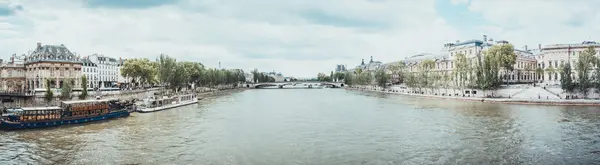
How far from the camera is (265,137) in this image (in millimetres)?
32719

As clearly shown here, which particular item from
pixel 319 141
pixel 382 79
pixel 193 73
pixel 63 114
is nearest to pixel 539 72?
pixel 382 79

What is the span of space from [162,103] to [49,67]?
2433 cm

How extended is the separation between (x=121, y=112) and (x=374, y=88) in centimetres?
9633

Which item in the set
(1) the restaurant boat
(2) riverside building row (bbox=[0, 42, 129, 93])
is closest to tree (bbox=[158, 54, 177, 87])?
(2) riverside building row (bbox=[0, 42, 129, 93])

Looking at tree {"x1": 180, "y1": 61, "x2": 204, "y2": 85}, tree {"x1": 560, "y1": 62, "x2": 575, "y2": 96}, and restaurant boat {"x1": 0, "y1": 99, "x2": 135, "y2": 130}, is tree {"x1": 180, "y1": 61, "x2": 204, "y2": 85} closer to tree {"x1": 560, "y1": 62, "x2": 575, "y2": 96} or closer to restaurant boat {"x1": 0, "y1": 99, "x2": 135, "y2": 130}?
restaurant boat {"x1": 0, "y1": 99, "x2": 135, "y2": 130}

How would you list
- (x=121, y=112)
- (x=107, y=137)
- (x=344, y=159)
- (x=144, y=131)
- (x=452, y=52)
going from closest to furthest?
(x=344, y=159), (x=107, y=137), (x=144, y=131), (x=121, y=112), (x=452, y=52)

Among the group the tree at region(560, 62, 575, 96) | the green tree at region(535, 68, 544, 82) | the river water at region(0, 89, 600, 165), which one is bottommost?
the river water at region(0, 89, 600, 165)

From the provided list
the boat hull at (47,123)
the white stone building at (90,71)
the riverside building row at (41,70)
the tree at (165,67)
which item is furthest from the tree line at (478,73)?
the white stone building at (90,71)

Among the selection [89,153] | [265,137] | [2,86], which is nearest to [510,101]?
[265,137]

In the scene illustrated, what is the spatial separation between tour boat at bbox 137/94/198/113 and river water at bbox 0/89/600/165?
10157 mm

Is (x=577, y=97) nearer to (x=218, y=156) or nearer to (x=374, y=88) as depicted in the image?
(x=218, y=156)

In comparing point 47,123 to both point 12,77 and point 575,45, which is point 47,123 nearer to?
point 12,77

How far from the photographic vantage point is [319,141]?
1200 inches

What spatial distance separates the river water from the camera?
24484mm
